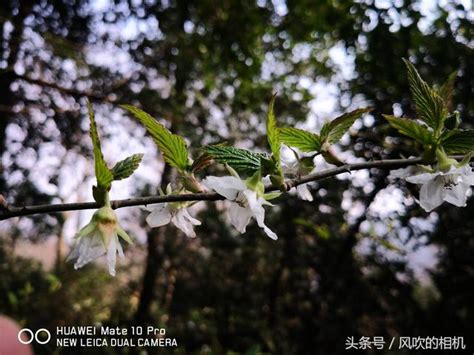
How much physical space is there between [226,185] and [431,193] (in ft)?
0.82

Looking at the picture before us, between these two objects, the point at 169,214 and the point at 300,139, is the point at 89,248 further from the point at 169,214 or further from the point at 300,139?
the point at 300,139

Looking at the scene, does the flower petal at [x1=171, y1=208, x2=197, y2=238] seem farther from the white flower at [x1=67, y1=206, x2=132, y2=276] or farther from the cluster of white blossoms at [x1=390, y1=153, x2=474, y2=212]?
the cluster of white blossoms at [x1=390, y1=153, x2=474, y2=212]

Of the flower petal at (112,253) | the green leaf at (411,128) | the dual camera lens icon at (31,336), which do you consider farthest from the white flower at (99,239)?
the dual camera lens icon at (31,336)

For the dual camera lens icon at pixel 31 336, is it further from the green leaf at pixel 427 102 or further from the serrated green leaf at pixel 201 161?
the green leaf at pixel 427 102

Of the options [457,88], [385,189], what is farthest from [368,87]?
[385,189]

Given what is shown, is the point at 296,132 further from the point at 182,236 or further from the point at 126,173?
the point at 182,236

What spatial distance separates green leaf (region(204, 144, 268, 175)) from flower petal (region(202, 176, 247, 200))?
0.06 ft

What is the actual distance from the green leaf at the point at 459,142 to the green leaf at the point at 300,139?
0.14 meters

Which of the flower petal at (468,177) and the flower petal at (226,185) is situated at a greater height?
the flower petal at (468,177)

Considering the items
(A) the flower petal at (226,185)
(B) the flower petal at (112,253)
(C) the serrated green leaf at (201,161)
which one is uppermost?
(C) the serrated green leaf at (201,161)

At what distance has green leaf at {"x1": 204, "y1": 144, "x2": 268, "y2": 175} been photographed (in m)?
0.42

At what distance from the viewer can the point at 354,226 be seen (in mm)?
1688

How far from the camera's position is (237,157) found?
0.44 metres

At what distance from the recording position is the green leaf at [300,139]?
464mm
